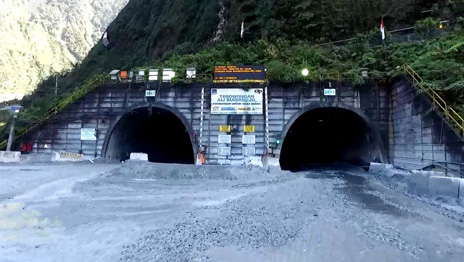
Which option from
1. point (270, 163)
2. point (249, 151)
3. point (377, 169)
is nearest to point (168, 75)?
point (249, 151)

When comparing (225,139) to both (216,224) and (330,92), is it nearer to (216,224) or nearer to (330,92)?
(330,92)

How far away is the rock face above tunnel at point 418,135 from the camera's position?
41.6 feet

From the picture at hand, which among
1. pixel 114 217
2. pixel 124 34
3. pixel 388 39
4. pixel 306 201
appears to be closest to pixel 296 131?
pixel 388 39

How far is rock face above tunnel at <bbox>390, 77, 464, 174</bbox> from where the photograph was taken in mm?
12672

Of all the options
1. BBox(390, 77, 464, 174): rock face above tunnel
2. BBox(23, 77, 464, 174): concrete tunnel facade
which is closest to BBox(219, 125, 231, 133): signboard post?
BBox(23, 77, 464, 174): concrete tunnel facade

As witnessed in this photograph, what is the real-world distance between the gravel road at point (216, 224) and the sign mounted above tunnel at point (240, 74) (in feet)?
38.5

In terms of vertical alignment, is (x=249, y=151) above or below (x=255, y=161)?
above

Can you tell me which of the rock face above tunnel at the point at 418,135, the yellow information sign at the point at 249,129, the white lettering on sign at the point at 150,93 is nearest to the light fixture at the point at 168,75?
the white lettering on sign at the point at 150,93

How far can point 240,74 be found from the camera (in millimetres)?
22250

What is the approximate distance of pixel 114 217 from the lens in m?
7.28

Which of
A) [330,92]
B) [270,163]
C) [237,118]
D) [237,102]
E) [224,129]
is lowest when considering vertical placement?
[270,163]

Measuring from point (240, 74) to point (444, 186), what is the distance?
50.2 feet

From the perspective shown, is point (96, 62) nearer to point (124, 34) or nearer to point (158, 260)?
point (124, 34)

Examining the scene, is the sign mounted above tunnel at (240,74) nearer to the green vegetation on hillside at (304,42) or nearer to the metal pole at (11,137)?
the green vegetation on hillside at (304,42)
